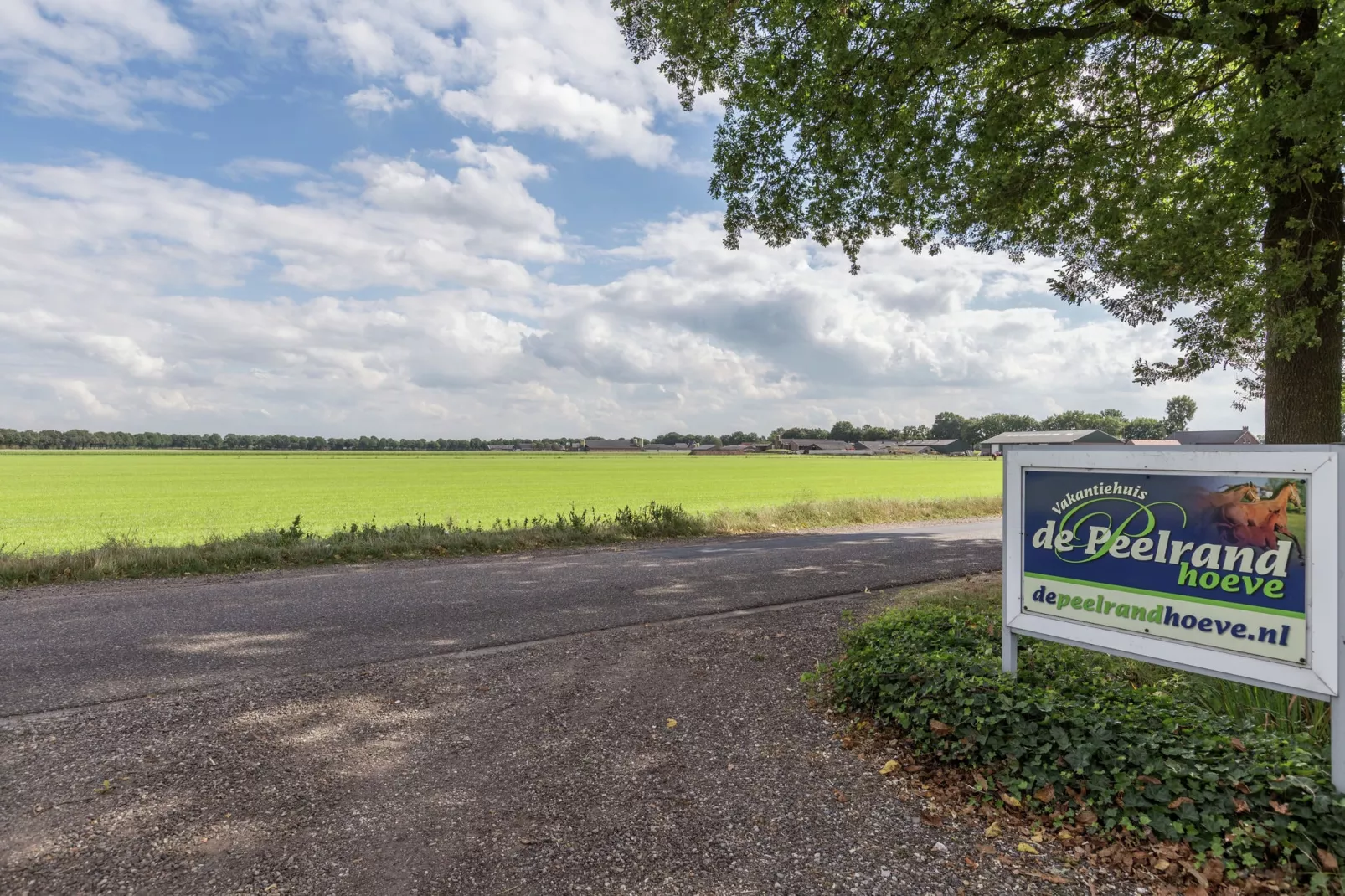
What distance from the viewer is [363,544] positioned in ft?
35.8

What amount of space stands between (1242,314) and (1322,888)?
238 inches

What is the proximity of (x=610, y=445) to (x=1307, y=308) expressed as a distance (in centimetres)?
13588

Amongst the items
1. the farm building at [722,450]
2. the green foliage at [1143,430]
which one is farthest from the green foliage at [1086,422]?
the farm building at [722,450]

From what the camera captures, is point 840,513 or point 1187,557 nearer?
point 1187,557

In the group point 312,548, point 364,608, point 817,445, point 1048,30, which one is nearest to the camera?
point 364,608

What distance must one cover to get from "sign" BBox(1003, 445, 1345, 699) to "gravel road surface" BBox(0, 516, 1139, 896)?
1535 mm

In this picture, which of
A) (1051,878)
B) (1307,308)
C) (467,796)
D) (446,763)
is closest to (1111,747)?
(1051,878)

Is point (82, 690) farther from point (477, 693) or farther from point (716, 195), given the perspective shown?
point (716, 195)

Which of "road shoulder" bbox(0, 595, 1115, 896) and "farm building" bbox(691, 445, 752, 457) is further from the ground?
"farm building" bbox(691, 445, 752, 457)

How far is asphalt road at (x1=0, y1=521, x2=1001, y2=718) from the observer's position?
17.3ft

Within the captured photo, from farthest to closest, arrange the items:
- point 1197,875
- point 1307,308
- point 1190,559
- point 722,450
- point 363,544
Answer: point 722,450
point 363,544
point 1307,308
point 1190,559
point 1197,875

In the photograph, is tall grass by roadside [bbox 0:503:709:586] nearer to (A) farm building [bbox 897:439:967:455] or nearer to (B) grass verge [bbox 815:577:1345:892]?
(B) grass verge [bbox 815:577:1345:892]

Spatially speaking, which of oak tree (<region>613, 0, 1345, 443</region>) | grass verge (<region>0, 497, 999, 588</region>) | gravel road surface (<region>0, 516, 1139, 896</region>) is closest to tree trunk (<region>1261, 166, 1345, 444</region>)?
oak tree (<region>613, 0, 1345, 443</region>)

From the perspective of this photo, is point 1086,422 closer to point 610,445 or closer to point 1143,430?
point 1143,430
